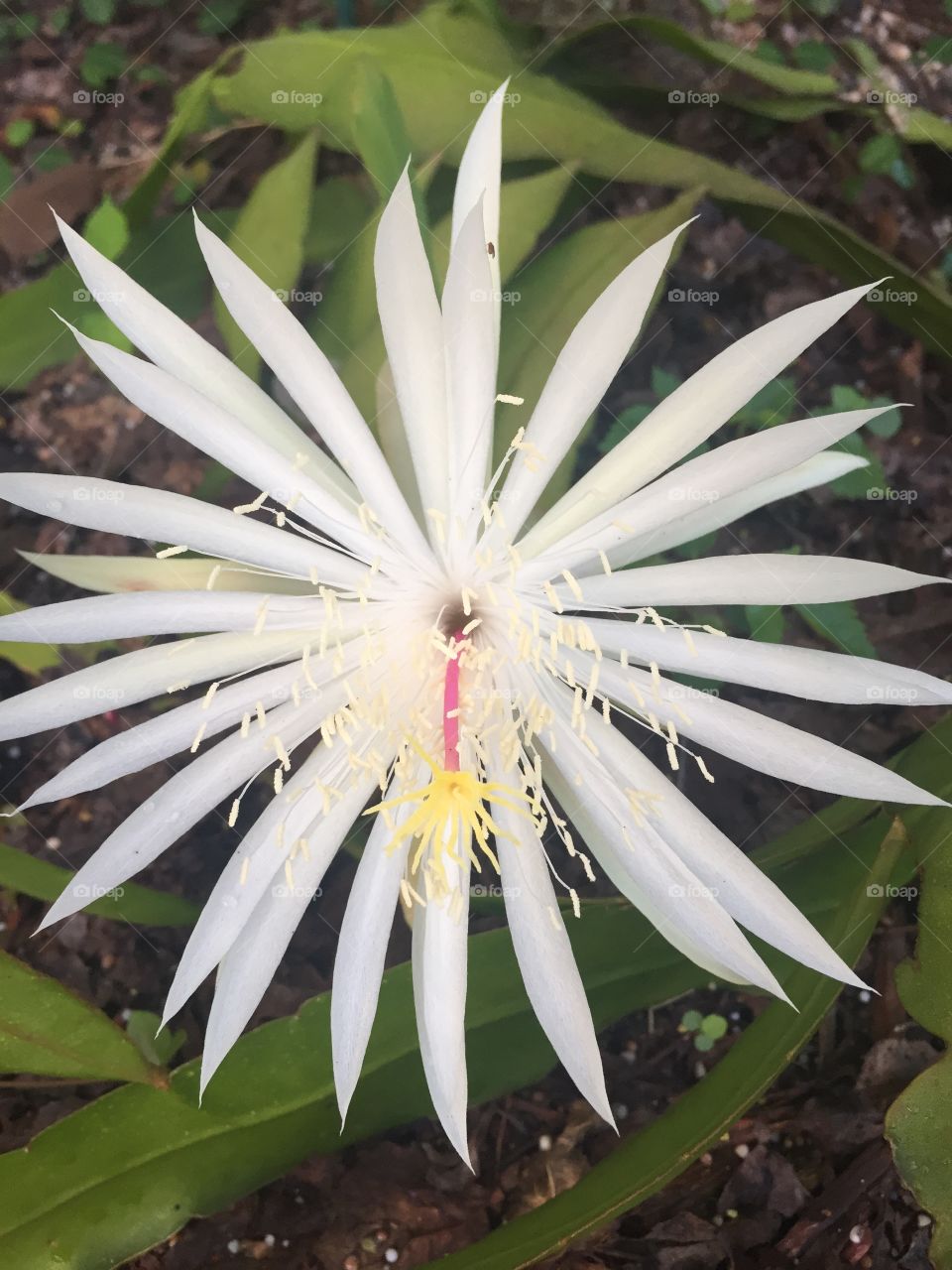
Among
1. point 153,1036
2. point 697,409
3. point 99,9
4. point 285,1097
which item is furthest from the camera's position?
point 99,9

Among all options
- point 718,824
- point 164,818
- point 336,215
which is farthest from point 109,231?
point 718,824

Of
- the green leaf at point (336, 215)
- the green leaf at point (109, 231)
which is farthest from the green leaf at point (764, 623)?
the green leaf at point (109, 231)

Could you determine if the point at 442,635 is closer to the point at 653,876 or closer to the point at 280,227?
the point at 653,876

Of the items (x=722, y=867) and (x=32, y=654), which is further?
(x=32, y=654)

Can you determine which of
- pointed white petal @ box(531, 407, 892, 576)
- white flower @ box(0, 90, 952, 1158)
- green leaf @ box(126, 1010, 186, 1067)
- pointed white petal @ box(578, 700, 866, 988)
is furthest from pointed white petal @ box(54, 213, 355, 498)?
green leaf @ box(126, 1010, 186, 1067)

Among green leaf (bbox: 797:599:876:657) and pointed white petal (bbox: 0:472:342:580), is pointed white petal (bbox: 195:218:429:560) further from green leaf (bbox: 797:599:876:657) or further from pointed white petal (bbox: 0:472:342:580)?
green leaf (bbox: 797:599:876:657)

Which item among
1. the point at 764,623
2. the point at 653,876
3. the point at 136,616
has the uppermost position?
the point at 136,616

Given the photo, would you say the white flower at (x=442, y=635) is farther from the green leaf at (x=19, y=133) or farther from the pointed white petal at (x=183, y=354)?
the green leaf at (x=19, y=133)
